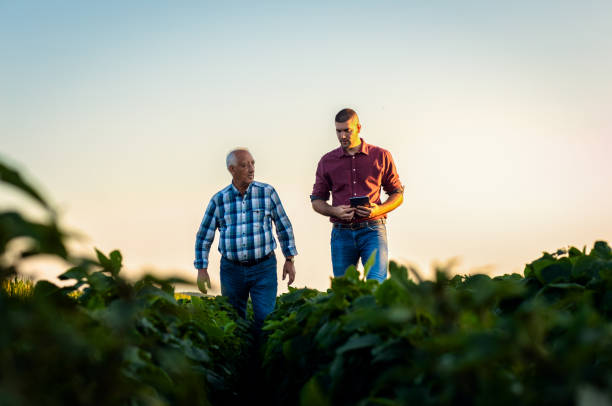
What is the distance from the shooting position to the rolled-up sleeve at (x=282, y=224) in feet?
25.0

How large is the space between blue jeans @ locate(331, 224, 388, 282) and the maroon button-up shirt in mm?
218

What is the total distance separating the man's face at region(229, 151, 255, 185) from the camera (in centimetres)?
738

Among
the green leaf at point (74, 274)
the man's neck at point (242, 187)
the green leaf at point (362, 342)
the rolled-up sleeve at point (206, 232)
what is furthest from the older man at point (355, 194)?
the green leaf at point (362, 342)

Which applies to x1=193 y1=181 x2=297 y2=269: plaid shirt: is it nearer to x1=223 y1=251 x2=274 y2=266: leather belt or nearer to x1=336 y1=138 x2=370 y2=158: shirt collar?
x1=223 y1=251 x2=274 y2=266: leather belt

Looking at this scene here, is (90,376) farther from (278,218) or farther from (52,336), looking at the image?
(278,218)

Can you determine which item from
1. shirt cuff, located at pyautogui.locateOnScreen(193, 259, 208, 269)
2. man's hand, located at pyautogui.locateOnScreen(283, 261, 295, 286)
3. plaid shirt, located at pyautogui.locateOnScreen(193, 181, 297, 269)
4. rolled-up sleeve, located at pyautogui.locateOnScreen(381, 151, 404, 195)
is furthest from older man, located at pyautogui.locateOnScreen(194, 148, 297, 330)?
rolled-up sleeve, located at pyautogui.locateOnScreen(381, 151, 404, 195)

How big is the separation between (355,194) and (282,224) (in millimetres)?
1002

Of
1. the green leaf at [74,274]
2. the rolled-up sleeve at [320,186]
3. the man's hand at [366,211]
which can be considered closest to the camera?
the green leaf at [74,274]

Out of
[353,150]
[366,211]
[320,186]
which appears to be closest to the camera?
[366,211]

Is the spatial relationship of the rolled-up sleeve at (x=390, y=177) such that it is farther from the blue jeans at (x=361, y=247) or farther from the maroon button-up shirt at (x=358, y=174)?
the blue jeans at (x=361, y=247)

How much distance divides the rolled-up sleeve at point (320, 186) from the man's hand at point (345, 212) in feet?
2.73

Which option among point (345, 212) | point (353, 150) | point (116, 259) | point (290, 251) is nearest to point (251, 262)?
point (290, 251)

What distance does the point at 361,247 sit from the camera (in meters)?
7.39

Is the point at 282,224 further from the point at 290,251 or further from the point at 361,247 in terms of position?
the point at 361,247
